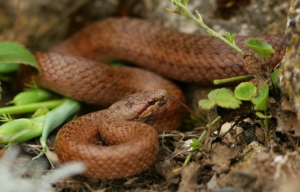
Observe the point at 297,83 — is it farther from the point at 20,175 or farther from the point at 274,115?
the point at 20,175

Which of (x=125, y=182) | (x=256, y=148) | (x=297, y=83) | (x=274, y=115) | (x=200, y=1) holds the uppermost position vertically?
(x=200, y=1)

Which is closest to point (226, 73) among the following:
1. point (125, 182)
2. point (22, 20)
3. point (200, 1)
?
point (200, 1)

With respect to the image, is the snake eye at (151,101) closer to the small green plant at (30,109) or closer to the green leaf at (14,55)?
the small green plant at (30,109)

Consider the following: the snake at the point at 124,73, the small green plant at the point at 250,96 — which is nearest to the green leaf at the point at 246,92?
the small green plant at the point at 250,96

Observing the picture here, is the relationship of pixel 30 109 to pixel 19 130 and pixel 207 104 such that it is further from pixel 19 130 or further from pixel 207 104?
pixel 207 104

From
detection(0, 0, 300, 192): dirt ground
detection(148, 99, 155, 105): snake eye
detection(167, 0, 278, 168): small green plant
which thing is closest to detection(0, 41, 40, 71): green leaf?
detection(0, 0, 300, 192): dirt ground

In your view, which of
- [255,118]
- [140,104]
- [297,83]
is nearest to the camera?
[297,83]

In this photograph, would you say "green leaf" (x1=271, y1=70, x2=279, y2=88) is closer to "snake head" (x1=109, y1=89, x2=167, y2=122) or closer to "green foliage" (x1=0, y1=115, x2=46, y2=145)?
"snake head" (x1=109, y1=89, x2=167, y2=122)
